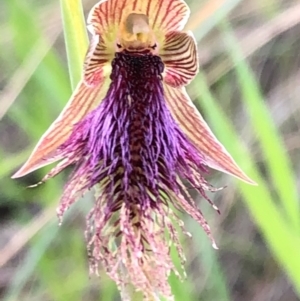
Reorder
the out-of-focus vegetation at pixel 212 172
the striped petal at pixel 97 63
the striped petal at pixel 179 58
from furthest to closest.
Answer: the out-of-focus vegetation at pixel 212 172 → the striped petal at pixel 179 58 → the striped petal at pixel 97 63

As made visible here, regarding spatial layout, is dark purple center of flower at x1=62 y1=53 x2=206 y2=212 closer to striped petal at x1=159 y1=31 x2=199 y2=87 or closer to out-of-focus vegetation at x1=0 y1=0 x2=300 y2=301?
striped petal at x1=159 y1=31 x2=199 y2=87

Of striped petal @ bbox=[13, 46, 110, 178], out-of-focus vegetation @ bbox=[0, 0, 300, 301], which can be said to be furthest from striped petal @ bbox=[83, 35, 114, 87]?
out-of-focus vegetation @ bbox=[0, 0, 300, 301]

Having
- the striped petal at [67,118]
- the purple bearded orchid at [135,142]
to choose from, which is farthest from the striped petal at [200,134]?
the striped petal at [67,118]

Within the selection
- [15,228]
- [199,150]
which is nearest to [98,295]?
[15,228]

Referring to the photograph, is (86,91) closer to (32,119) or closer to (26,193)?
(32,119)

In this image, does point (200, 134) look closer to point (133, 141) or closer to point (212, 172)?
point (133, 141)

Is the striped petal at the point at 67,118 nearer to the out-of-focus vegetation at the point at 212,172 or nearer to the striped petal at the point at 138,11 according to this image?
the striped petal at the point at 138,11

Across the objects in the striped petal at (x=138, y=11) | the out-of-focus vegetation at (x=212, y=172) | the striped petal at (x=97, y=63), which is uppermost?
the striped petal at (x=138, y=11)
